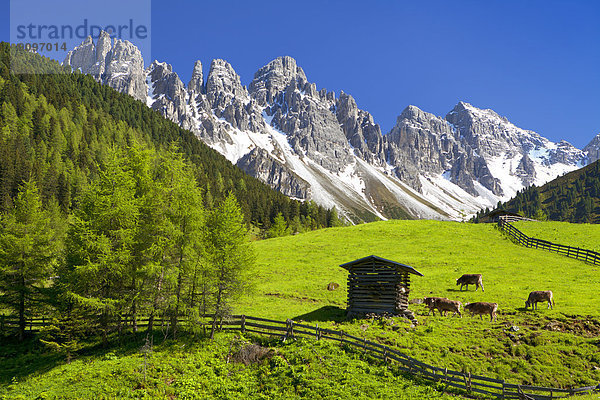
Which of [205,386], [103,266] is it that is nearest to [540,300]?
[205,386]

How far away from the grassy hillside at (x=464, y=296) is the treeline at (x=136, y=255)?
451 cm

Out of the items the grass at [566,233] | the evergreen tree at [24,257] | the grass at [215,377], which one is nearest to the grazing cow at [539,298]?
the grass at [215,377]

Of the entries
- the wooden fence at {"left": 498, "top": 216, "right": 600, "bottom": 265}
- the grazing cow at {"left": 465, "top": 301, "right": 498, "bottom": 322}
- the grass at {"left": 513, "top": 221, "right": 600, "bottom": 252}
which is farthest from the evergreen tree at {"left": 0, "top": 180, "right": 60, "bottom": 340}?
the grass at {"left": 513, "top": 221, "right": 600, "bottom": 252}

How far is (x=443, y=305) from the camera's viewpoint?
98.6 ft

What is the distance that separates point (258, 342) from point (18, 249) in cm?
2059

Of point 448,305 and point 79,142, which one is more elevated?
point 79,142

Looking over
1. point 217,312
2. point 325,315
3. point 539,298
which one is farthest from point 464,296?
point 217,312

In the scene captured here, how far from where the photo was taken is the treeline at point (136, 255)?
2333 cm

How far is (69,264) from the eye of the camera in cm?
2447

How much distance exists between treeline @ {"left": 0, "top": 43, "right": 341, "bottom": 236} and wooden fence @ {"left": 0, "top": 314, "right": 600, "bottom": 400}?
52.0 m

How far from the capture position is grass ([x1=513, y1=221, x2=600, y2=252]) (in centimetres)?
5409

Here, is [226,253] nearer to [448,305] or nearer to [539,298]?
[448,305]

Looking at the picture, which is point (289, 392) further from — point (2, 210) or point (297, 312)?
point (2, 210)

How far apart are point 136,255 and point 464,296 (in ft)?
96.0
